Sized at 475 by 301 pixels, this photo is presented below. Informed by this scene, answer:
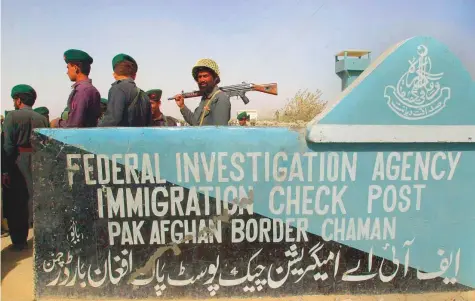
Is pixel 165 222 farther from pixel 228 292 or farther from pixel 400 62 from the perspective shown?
pixel 400 62

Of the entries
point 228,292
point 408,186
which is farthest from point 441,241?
point 228,292

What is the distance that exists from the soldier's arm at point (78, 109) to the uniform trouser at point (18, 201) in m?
1.19

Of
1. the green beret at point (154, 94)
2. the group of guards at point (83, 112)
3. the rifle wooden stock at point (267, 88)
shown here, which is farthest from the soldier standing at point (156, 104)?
the rifle wooden stock at point (267, 88)

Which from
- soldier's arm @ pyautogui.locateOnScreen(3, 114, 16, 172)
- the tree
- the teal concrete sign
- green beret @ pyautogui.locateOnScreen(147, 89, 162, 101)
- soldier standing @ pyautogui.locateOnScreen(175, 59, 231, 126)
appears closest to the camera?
the teal concrete sign

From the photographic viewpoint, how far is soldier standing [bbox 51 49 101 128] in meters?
2.76

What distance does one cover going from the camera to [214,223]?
231 centimetres

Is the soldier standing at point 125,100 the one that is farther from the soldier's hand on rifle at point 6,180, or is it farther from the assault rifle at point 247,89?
the assault rifle at point 247,89

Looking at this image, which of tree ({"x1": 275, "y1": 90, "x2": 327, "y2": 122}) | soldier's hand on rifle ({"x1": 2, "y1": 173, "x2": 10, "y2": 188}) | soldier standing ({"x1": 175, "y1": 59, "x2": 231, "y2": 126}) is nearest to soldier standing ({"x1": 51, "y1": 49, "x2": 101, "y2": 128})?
soldier standing ({"x1": 175, "y1": 59, "x2": 231, "y2": 126})

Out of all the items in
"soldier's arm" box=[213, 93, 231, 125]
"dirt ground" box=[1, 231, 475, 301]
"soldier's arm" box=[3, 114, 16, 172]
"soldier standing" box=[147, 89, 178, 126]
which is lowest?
"dirt ground" box=[1, 231, 475, 301]

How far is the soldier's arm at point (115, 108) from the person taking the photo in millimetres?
2814

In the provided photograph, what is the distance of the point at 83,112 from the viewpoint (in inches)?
109

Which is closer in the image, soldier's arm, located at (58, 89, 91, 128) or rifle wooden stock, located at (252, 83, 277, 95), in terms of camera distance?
soldier's arm, located at (58, 89, 91, 128)

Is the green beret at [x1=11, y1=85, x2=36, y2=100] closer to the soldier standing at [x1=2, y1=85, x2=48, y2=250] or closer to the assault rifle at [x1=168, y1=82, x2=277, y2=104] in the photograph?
the soldier standing at [x1=2, y1=85, x2=48, y2=250]

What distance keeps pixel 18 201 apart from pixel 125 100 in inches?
69.5
